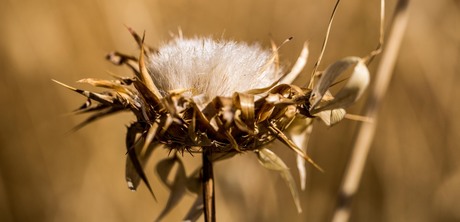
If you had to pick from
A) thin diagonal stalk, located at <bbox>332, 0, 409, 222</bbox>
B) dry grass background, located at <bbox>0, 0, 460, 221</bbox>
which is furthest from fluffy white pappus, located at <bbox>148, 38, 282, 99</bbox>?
dry grass background, located at <bbox>0, 0, 460, 221</bbox>

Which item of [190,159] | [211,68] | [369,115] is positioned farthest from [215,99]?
[190,159]

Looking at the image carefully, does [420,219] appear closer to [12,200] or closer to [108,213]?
[108,213]

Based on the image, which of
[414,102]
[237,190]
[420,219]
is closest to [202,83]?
[237,190]

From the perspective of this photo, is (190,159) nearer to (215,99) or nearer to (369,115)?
(369,115)

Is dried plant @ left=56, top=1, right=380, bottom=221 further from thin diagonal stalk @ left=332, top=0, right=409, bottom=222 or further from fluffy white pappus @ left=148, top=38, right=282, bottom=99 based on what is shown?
thin diagonal stalk @ left=332, top=0, right=409, bottom=222

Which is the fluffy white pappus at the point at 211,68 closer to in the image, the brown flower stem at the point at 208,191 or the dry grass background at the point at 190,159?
the brown flower stem at the point at 208,191

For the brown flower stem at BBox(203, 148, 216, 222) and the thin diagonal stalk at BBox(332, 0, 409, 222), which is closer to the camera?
the brown flower stem at BBox(203, 148, 216, 222)
